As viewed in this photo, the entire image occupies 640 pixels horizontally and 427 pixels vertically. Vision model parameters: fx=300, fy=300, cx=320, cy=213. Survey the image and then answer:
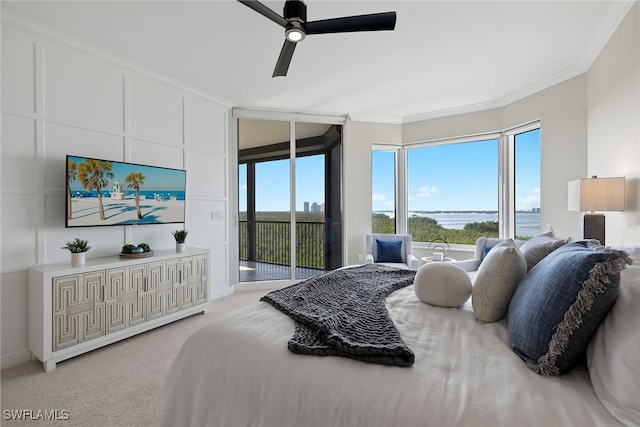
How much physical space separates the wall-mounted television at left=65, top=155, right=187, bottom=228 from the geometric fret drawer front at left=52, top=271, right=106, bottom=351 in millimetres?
525

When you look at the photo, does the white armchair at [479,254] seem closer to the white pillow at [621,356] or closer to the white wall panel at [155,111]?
the white pillow at [621,356]

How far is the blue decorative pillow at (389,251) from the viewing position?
431 centimetres

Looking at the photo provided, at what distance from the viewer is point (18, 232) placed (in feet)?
7.79

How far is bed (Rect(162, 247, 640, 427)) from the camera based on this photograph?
0.83 metres

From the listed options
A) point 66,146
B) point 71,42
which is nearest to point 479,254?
point 66,146

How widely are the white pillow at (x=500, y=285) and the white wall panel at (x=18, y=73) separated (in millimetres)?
3511

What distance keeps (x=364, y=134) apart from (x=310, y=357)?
429 centimetres

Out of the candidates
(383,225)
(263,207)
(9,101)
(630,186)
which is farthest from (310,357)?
(383,225)

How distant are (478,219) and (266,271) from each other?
3.39 metres

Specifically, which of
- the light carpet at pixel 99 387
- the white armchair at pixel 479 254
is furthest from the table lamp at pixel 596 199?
the light carpet at pixel 99 387

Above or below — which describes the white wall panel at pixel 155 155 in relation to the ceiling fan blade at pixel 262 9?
below

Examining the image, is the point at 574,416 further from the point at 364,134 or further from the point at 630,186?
the point at 364,134

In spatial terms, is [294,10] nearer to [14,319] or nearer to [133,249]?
[133,249]

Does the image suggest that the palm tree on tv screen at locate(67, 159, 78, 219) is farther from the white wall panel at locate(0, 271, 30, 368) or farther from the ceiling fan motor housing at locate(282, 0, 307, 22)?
the ceiling fan motor housing at locate(282, 0, 307, 22)
